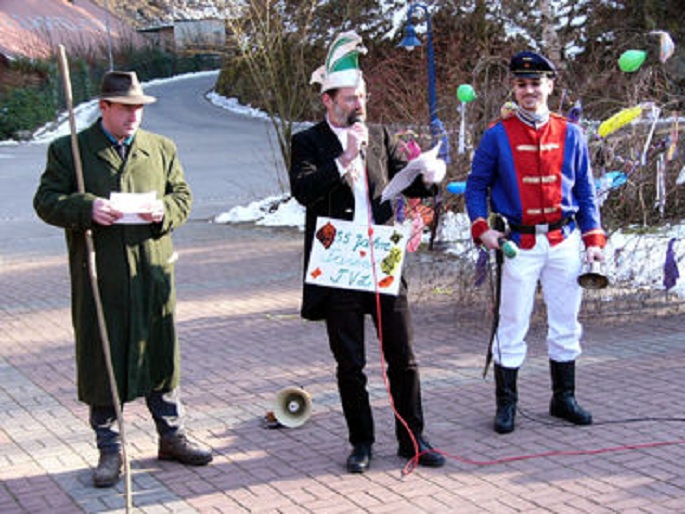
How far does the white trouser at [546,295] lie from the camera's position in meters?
5.11

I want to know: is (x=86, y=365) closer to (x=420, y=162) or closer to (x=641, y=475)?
(x=420, y=162)

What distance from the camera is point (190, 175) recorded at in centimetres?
2317

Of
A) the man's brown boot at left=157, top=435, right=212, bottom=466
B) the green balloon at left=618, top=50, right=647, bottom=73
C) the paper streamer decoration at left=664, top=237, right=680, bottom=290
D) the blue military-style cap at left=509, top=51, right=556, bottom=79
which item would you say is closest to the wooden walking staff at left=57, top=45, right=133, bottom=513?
the man's brown boot at left=157, top=435, right=212, bottom=466

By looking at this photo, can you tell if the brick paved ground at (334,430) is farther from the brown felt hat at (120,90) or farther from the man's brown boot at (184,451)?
the brown felt hat at (120,90)

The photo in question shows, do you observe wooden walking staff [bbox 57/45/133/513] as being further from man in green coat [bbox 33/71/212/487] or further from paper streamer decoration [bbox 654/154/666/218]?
paper streamer decoration [bbox 654/154/666/218]

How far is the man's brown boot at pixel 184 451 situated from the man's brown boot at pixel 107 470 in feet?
0.89

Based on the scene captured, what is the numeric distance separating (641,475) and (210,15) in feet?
49.4

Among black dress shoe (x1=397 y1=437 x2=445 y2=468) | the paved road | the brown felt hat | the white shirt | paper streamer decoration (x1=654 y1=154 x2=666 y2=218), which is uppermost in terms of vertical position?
the brown felt hat

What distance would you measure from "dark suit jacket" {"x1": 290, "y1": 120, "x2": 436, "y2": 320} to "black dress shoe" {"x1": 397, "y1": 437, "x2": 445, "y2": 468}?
31.7 inches

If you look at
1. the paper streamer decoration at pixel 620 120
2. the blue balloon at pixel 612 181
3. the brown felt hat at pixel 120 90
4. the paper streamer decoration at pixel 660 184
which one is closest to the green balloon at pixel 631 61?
the paper streamer decoration at pixel 620 120

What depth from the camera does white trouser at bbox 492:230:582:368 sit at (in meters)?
5.11

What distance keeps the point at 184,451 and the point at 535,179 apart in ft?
7.56

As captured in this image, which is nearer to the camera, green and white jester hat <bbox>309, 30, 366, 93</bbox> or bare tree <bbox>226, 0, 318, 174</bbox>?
green and white jester hat <bbox>309, 30, 366, 93</bbox>

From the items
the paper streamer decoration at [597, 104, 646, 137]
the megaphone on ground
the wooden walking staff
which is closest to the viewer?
the wooden walking staff
